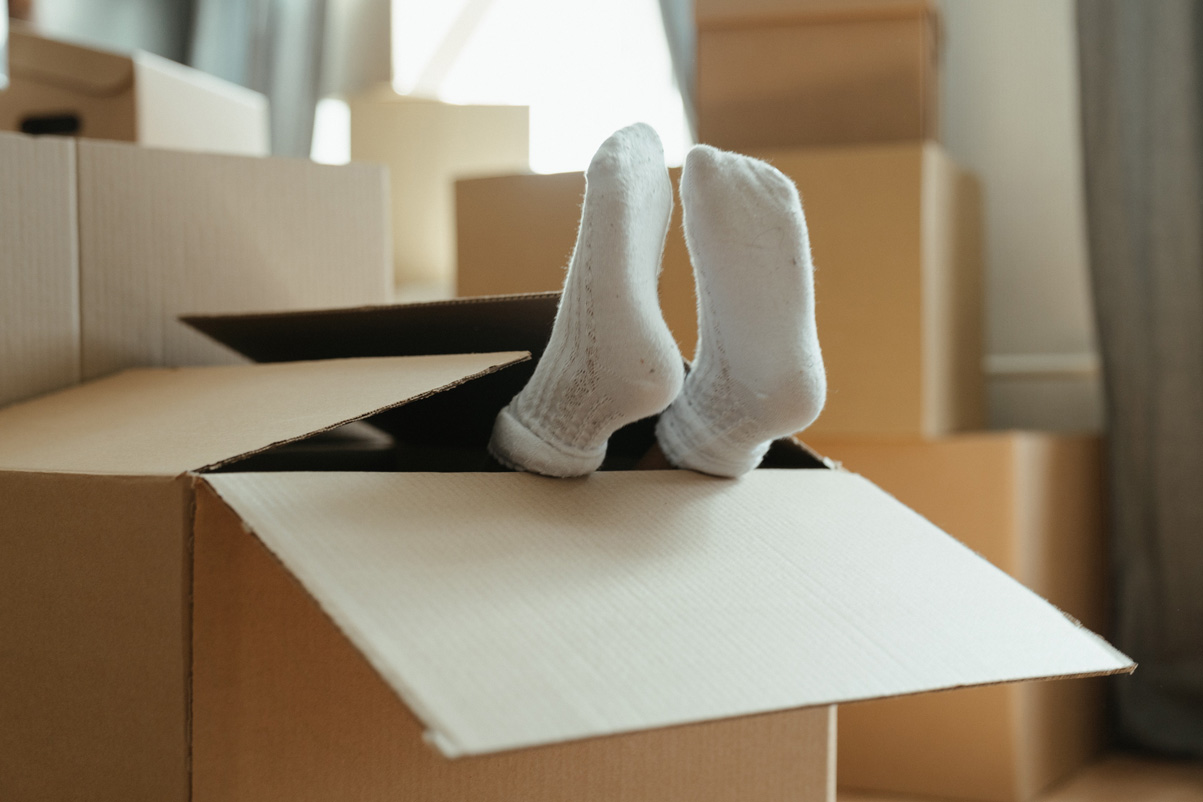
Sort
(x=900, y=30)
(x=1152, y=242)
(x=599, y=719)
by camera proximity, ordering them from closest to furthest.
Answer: (x=599, y=719) < (x=900, y=30) < (x=1152, y=242)

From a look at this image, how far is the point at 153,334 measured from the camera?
0.86 meters

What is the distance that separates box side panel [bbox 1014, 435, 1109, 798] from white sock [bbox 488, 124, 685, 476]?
74 centimetres

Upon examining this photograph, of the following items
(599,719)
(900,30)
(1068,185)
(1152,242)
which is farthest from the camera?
(1068,185)

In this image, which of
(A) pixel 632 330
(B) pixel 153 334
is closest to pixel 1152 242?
(A) pixel 632 330

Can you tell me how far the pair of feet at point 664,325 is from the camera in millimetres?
527

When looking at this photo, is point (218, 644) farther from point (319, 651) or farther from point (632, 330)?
point (632, 330)

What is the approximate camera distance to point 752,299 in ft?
1.87

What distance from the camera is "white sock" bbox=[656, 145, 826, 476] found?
0.56 m

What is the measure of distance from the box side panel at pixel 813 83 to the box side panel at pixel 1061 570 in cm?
42

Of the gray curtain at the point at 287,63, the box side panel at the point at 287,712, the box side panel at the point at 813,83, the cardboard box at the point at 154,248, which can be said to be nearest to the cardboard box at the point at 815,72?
the box side panel at the point at 813,83

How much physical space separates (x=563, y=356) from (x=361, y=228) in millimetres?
490

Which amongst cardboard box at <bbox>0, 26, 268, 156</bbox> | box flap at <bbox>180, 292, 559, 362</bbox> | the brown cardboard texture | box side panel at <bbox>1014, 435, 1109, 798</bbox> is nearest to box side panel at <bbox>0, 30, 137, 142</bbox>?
cardboard box at <bbox>0, 26, 268, 156</bbox>

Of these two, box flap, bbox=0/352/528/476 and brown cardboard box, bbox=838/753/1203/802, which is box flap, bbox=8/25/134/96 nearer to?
box flap, bbox=0/352/528/476

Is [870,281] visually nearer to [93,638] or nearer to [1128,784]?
[1128,784]
